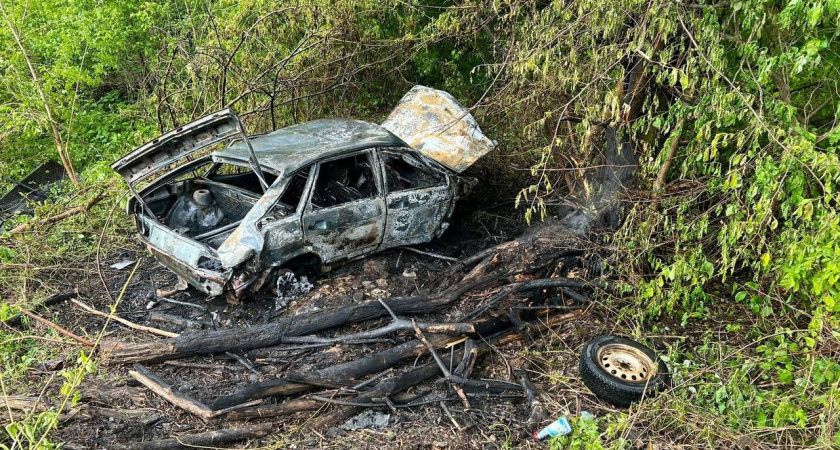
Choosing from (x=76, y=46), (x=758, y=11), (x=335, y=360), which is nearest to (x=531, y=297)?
(x=335, y=360)

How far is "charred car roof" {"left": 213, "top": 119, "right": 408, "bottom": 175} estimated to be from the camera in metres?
5.46

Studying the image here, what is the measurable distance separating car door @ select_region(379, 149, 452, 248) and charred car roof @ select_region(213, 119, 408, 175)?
26 cm

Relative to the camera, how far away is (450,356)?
4.85m

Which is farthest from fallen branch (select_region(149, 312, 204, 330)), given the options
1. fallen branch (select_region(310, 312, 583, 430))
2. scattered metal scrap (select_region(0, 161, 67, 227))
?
scattered metal scrap (select_region(0, 161, 67, 227))

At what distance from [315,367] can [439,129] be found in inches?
138

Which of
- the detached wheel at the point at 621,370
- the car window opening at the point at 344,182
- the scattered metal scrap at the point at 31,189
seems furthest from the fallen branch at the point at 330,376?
the scattered metal scrap at the point at 31,189

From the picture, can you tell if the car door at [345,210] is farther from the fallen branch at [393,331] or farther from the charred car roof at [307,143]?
the fallen branch at [393,331]

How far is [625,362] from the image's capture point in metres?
4.58

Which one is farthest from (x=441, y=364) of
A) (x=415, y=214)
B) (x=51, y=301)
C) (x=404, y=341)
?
(x=51, y=301)

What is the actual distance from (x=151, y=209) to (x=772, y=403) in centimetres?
581

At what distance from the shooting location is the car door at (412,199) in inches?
237

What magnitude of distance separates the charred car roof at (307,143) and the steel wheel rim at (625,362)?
3066 millimetres

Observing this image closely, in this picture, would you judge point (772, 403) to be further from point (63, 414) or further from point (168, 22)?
point (168, 22)

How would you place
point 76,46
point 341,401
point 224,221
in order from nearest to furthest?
1. point 341,401
2. point 224,221
3. point 76,46
